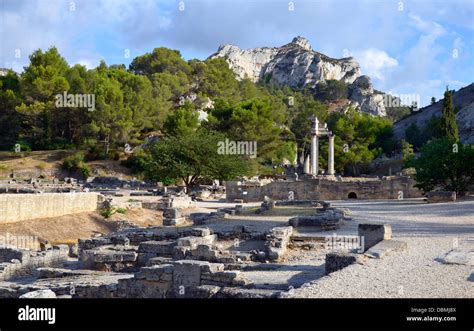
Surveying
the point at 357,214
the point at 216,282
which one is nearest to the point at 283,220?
the point at 357,214

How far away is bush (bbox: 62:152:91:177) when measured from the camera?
54.1m

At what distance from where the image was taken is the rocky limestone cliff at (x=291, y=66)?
146 metres

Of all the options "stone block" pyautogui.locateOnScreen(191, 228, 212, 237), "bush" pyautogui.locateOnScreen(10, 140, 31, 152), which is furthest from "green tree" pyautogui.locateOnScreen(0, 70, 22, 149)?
"stone block" pyautogui.locateOnScreen(191, 228, 212, 237)

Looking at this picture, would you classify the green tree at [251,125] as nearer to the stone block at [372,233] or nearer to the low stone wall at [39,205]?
the low stone wall at [39,205]

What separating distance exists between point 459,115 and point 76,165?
4707 cm

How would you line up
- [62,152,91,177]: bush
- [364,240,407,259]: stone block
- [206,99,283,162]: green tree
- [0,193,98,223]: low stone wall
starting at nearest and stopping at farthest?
[364,240,407,259]: stone block
[0,193,98,223]: low stone wall
[62,152,91,177]: bush
[206,99,283,162]: green tree

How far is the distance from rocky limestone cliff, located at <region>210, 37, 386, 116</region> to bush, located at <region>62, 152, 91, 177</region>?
89.3 metres

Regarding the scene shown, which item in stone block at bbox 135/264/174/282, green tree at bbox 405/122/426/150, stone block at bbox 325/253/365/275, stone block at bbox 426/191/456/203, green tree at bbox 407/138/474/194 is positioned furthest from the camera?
green tree at bbox 405/122/426/150

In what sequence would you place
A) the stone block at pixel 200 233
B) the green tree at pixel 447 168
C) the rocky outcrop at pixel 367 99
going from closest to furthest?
the stone block at pixel 200 233 → the green tree at pixel 447 168 → the rocky outcrop at pixel 367 99

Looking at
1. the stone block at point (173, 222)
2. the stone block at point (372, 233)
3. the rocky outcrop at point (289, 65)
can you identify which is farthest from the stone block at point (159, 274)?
the rocky outcrop at point (289, 65)

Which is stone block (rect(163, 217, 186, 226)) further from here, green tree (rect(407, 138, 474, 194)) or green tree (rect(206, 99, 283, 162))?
green tree (rect(206, 99, 283, 162))

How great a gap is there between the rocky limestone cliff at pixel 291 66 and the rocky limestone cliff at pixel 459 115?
1874 inches

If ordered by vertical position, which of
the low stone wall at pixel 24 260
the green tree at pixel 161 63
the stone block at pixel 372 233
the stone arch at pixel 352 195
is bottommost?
the low stone wall at pixel 24 260

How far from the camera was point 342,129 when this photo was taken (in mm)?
63656
